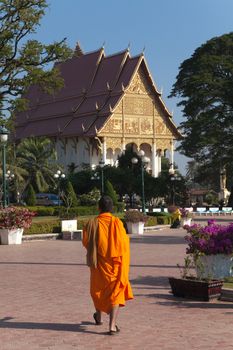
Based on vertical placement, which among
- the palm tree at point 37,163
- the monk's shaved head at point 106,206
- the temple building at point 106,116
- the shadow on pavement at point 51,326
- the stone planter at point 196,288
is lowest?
the shadow on pavement at point 51,326

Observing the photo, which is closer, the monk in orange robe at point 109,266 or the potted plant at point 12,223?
the monk in orange robe at point 109,266

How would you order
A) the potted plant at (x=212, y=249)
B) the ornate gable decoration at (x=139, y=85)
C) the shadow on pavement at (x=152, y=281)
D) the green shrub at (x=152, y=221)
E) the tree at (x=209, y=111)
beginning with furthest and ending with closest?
the ornate gable decoration at (x=139, y=85), the tree at (x=209, y=111), the green shrub at (x=152, y=221), the shadow on pavement at (x=152, y=281), the potted plant at (x=212, y=249)

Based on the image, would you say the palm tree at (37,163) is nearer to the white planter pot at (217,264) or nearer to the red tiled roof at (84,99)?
the red tiled roof at (84,99)

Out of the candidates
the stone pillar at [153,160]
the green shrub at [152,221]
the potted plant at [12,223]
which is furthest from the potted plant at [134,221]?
the stone pillar at [153,160]

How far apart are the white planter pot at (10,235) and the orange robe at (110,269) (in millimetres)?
14644

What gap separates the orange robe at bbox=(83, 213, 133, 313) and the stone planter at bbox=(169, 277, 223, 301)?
2.16m

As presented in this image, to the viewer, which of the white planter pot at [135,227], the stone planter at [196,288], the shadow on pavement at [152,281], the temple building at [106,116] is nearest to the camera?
the stone planter at [196,288]

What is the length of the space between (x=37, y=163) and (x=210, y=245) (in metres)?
48.5

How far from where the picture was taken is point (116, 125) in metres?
64.9

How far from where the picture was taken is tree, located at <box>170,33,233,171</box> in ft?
143

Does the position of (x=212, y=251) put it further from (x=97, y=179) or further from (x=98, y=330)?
(x=97, y=179)

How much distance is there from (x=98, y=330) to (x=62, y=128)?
61.6 m

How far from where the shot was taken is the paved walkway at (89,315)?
21.2ft

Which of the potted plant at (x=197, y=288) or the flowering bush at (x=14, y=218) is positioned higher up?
the flowering bush at (x=14, y=218)
